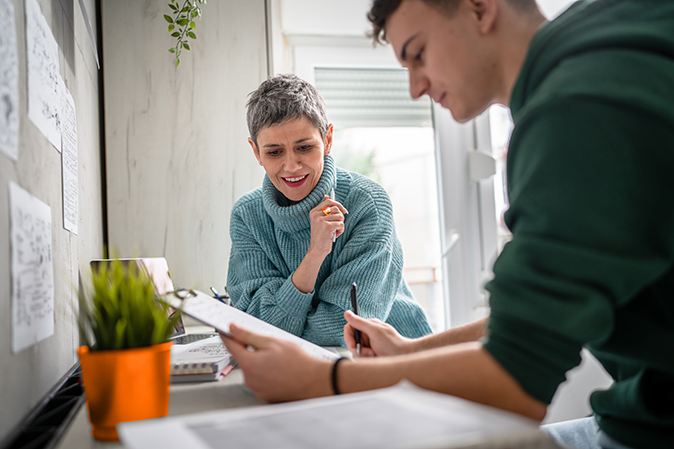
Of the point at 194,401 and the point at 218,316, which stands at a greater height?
the point at 218,316

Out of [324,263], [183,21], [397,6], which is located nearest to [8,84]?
[397,6]

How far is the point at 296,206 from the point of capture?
4.61 feet

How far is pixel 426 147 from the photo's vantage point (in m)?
2.22

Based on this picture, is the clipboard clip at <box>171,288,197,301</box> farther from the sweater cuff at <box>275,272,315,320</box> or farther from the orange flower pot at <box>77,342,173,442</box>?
the sweater cuff at <box>275,272,315,320</box>

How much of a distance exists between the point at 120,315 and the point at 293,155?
36.0 inches

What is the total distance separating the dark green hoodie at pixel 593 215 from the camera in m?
0.43

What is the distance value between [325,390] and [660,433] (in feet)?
1.24

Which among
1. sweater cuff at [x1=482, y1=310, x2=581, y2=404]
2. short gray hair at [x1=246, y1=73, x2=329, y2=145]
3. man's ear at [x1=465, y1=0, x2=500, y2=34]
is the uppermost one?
short gray hair at [x1=246, y1=73, x2=329, y2=145]

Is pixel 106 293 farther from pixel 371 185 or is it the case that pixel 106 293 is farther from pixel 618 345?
pixel 371 185

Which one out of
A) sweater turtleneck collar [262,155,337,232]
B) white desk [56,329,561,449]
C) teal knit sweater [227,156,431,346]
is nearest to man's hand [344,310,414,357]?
white desk [56,329,561,449]

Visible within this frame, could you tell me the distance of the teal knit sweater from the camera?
4.16ft

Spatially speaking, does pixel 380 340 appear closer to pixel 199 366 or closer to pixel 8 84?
pixel 199 366

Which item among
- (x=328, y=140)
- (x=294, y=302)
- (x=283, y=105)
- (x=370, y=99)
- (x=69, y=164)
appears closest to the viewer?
(x=69, y=164)

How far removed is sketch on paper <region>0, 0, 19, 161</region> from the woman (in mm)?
781
